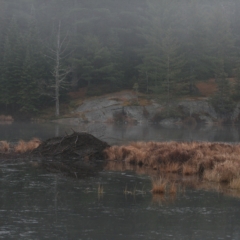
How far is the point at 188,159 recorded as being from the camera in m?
17.9

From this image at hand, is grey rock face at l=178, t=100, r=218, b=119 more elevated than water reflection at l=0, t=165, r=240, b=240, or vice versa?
grey rock face at l=178, t=100, r=218, b=119

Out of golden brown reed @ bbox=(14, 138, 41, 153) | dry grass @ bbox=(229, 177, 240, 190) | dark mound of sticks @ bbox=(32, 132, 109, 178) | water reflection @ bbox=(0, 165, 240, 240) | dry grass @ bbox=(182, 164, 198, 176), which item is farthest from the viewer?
golden brown reed @ bbox=(14, 138, 41, 153)

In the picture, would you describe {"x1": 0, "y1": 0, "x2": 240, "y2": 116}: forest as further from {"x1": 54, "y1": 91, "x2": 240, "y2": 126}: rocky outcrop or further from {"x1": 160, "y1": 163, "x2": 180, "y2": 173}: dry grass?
{"x1": 160, "y1": 163, "x2": 180, "y2": 173}: dry grass

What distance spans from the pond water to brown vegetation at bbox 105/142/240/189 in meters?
1.55

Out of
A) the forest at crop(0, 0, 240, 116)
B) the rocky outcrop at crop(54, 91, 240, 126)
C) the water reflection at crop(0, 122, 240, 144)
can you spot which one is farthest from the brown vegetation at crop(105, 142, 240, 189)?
the forest at crop(0, 0, 240, 116)

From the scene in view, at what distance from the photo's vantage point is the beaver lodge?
15.9m

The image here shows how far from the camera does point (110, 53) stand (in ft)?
199

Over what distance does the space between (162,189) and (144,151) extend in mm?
7322

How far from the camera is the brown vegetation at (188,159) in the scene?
15.2 meters

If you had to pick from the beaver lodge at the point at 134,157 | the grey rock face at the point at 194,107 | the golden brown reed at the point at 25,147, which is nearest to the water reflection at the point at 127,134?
the golden brown reed at the point at 25,147

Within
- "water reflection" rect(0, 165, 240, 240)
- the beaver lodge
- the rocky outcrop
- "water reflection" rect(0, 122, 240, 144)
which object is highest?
the rocky outcrop

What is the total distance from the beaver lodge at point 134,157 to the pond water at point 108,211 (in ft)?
6.95

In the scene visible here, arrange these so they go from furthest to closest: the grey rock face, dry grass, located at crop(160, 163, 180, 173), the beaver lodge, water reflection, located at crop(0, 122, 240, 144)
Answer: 1. the grey rock face
2. water reflection, located at crop(0, 122, 240, 144)
3. dry grass, located at crop(160, 163, 180, 173)
4. the beaver lodge

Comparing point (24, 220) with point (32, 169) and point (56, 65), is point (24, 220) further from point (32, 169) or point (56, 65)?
point (56, 65)
